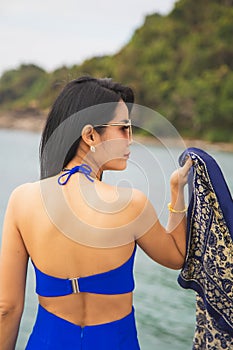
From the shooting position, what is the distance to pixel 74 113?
111cm

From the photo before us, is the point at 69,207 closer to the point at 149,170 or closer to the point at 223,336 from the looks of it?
the point at 149,170

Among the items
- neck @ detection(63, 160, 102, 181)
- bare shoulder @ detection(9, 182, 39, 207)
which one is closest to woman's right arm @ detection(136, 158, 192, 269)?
neck @ detection(63, 160, 102, 181)

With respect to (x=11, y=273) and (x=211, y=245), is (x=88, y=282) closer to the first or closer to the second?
(x=11, y=273)

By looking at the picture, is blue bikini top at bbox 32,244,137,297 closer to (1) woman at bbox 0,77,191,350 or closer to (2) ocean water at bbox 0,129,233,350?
(1) woman at bbox 0,77,191,350

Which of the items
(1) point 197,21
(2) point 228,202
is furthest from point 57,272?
(1) point 197,21

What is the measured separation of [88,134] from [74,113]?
0.15 feet

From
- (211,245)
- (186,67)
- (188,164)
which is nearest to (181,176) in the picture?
(188,164)

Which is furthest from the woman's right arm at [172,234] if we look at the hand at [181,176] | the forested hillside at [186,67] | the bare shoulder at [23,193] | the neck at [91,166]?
the forested hillside at [186,67]

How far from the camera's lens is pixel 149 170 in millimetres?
1207

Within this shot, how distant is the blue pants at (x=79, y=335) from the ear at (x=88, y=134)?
1.11ft

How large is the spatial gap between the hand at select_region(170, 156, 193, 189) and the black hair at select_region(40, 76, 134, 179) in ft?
0.62

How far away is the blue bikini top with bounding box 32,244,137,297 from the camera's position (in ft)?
3.67

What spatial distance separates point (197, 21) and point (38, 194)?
5273 centimetres

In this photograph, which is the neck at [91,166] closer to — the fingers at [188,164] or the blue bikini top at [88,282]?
the blue bikini top at [88,282]
